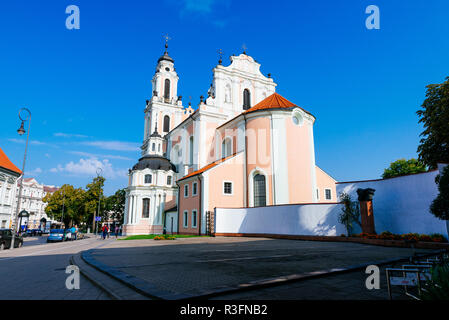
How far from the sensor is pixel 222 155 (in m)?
35.4

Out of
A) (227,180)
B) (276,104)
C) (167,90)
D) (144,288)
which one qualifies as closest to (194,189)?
(227,180)

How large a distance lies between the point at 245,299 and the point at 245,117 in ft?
89.4

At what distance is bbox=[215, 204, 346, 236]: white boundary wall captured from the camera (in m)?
19.2

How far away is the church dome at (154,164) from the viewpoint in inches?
1720

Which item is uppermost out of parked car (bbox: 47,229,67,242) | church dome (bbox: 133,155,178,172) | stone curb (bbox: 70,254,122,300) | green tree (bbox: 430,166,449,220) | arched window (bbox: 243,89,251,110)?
arched window (bbox: 243,89,251,110)

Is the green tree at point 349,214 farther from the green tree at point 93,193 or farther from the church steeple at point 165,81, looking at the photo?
the green tree at point 93,193

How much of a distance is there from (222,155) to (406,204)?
868 inches

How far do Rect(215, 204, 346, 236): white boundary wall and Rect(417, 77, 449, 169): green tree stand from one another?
324 inches

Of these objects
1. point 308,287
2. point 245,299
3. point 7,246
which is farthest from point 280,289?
point 7,246

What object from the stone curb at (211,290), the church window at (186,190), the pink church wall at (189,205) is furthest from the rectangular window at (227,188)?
the stone curb at (211,290)

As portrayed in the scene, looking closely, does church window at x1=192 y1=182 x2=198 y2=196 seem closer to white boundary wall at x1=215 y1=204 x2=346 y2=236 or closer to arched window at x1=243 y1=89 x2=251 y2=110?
white boundary wall at x1=215 y1=204 x2=346 y2=236

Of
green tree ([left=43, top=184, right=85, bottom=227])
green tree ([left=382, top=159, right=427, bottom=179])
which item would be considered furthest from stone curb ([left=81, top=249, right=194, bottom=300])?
green tree ([left=43, top=184, right=85, bottom=227])

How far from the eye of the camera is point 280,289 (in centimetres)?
520
